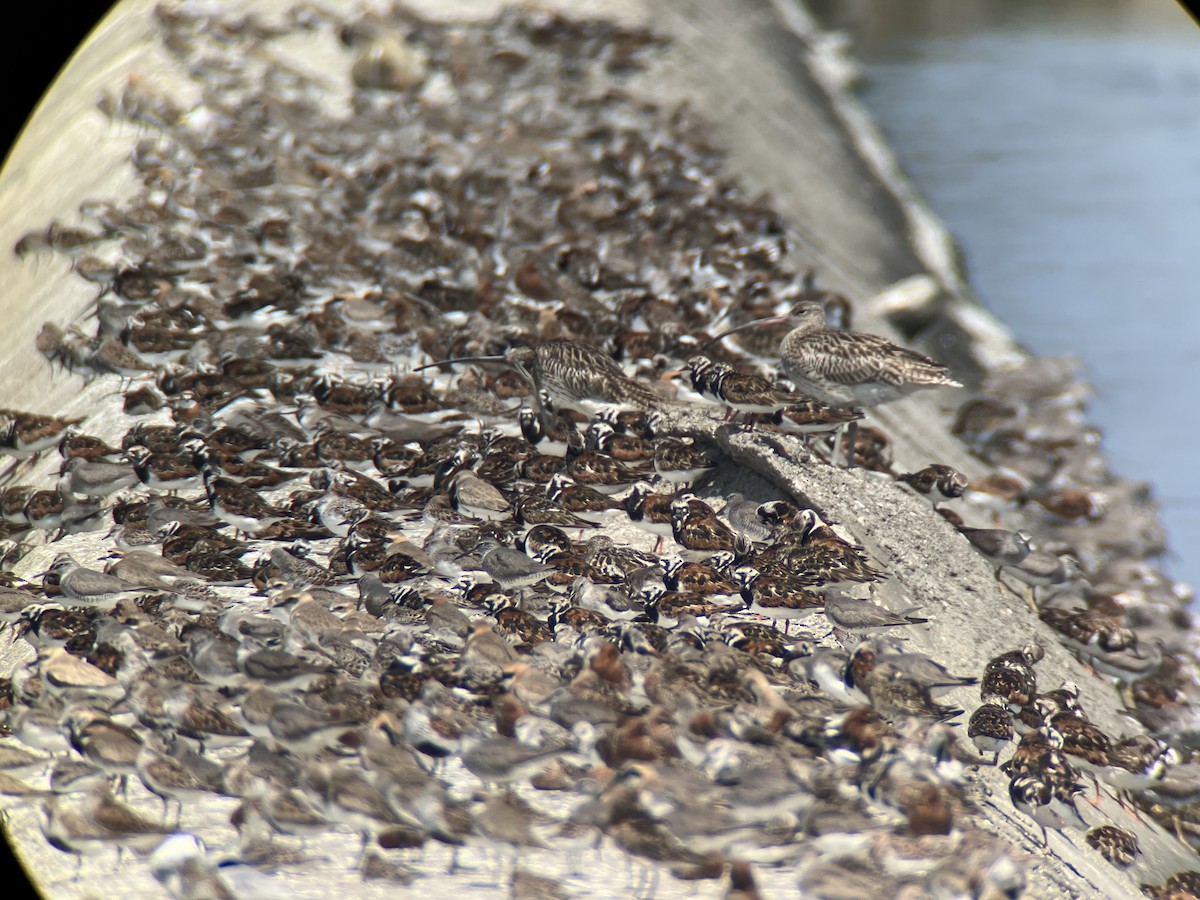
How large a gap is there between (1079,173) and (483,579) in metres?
14.4

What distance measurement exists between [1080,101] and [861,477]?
16371 mm

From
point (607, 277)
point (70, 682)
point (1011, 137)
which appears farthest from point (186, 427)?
point (1011, 137)

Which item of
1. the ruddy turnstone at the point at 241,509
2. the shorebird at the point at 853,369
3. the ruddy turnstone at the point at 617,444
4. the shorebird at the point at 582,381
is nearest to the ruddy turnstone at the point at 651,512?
the ruddy turnstone at the point at 617,444

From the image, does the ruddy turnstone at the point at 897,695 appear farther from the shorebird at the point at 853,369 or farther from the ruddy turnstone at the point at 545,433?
the ruddy turnstone at the point at 545,433

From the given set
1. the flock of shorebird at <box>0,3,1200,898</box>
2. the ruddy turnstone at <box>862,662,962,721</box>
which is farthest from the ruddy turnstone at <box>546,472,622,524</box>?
the ruddy turnstone at <box>862,662,962,721</box>

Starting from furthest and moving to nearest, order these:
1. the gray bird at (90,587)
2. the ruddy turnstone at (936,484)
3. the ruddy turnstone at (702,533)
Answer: the ruddy turnstone at (936,484) → the ruddy turnstone at (702,533) → the gray bird at (90,587)

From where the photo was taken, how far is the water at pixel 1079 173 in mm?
11555

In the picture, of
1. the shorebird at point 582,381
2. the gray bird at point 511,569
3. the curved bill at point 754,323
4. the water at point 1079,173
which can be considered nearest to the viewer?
the gray bird at point 511,569

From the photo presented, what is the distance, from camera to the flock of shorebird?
4.29m

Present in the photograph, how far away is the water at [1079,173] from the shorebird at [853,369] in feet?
12.3

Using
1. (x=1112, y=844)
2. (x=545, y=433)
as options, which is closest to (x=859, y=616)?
(x=1112, y=844)

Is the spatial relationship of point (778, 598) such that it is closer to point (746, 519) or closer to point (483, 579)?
point (746, 519)

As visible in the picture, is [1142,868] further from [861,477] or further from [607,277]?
[607,277]

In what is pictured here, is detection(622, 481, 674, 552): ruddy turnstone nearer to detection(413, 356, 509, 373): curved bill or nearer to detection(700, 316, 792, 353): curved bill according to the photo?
detection(413, 356, 509, 373): curved bill
